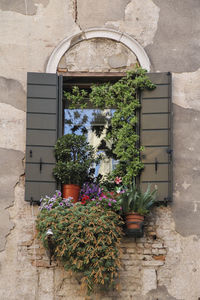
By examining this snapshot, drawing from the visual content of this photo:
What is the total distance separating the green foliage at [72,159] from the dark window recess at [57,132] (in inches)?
4.7

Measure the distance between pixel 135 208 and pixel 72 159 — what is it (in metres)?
0.99

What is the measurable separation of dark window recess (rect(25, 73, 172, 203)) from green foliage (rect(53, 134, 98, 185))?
4.7 inches

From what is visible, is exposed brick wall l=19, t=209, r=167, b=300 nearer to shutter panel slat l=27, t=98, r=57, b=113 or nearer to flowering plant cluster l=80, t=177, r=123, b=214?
flowering plant cluster l=80, t=177, r=123, b=214

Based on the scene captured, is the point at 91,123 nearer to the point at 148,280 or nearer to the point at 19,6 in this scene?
the point at 19,6

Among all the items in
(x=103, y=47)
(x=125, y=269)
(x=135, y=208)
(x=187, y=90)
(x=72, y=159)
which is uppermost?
(x=103, y=47)

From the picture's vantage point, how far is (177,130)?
29.1 ft

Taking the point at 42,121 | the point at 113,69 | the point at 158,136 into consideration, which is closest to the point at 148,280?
the point at 158,136

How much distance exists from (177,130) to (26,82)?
1.92 m

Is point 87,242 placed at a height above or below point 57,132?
below

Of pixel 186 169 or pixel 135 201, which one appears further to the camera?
pixel 186 169

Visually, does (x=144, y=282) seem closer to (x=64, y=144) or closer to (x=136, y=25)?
(x=64, y=144)

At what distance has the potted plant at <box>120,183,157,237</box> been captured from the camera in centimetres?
825

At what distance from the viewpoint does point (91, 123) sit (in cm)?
936

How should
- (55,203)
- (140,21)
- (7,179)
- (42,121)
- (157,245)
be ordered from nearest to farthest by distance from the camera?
1. (55,203)
2. (157,245)
3. (7,179)
4. (42,121)
5. (140,21)
